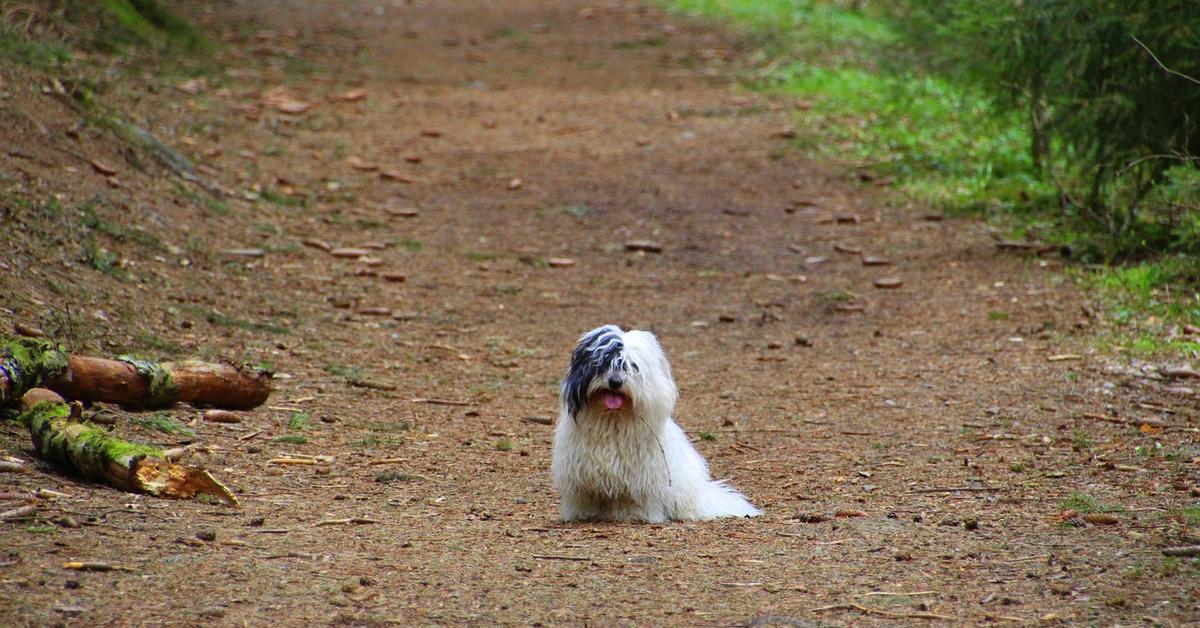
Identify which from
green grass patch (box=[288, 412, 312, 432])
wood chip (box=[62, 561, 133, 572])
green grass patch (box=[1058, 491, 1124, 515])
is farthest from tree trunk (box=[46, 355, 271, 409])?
green grass patch (box=[1058, 491, 1124, 515])

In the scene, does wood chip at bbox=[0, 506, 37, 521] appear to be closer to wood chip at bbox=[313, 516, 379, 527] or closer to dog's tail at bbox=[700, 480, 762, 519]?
wood chip at bbox=[313, 516, 379, 527]

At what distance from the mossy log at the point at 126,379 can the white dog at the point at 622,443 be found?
222cm

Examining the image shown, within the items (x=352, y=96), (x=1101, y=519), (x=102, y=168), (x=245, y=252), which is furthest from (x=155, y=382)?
(x=352, y=96)

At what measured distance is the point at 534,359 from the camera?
Result: 30.9ft

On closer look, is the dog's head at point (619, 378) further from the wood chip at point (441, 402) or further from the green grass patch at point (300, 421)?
the wood chip at point (441, 402)

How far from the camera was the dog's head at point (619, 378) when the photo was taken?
5.67m

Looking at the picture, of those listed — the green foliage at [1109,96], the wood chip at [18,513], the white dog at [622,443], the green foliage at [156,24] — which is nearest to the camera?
the wood chip at [18,513]

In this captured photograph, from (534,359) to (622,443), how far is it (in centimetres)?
365

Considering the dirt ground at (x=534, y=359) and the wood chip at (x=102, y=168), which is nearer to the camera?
the dirt ground at (x=534, y=359)

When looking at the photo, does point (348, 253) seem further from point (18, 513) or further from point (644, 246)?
point (18, 513)

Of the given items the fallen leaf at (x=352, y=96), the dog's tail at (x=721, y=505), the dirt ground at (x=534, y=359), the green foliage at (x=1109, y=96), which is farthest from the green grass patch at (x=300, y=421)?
the fallen leaf at (x=352, y=96)

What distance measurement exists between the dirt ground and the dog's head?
565 millimetres

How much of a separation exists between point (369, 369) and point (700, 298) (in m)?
3.47

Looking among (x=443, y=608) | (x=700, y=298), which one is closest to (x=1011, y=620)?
(x=443, y=608)
